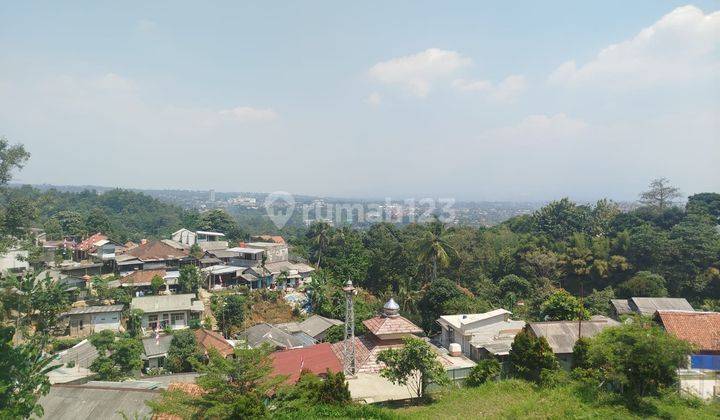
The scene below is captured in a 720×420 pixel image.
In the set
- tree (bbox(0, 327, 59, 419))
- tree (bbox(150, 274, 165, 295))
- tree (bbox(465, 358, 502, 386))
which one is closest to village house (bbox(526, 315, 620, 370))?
tree (bbox(465, 358, 502, 386))

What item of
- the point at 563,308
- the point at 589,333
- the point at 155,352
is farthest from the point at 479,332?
the point at 155,352

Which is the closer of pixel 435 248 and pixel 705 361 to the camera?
pixel 705 361

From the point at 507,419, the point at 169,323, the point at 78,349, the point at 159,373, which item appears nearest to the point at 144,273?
the point at 169,323

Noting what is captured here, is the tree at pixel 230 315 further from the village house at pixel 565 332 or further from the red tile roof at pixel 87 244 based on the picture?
the red tile roof at pixel 87 244

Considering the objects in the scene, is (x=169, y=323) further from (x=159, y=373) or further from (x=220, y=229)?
(x=220, y=229)

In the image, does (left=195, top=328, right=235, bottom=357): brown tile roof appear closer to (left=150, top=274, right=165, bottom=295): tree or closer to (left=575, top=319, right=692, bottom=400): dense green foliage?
(left=150, top=274, right=165, bottom=295): tree

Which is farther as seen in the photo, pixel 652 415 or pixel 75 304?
pixel 75 304

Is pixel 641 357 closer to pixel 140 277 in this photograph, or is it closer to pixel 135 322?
pixel 135 322
